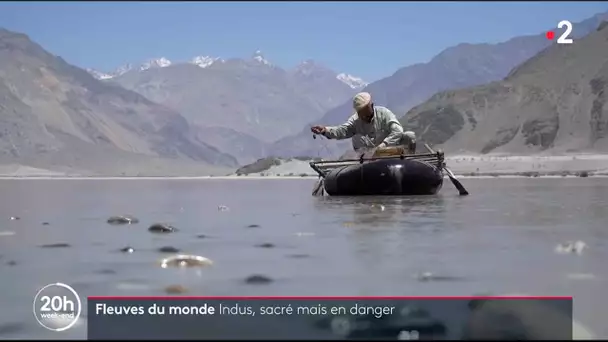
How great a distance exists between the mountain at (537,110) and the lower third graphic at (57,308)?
83.9m

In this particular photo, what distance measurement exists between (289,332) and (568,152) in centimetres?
8693

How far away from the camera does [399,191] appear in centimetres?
2289

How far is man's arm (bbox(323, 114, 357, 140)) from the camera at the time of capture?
79.7 ft

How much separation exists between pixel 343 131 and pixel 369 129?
819 mm

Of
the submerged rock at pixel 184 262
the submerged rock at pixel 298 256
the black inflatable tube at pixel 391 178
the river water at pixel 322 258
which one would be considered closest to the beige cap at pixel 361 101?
the black inflatable tube at pixel 391 178

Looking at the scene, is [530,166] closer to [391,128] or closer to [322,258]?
[391,128]

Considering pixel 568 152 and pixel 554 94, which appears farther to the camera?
pixel 554 94

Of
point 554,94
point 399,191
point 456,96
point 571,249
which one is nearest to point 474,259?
point 571,249

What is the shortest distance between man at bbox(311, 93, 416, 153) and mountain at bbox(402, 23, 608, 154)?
213 ft

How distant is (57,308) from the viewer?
5137 millimetres

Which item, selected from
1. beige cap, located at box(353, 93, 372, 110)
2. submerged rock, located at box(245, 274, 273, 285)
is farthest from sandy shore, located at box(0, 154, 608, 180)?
submerged rock, located at box(245, 274, 273, 285)

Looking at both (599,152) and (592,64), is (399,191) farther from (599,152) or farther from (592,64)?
(592,64)

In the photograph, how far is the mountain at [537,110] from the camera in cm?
9162

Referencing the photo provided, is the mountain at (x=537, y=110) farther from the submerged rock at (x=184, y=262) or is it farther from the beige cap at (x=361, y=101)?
the submerged rock at (x=184, y=262)
